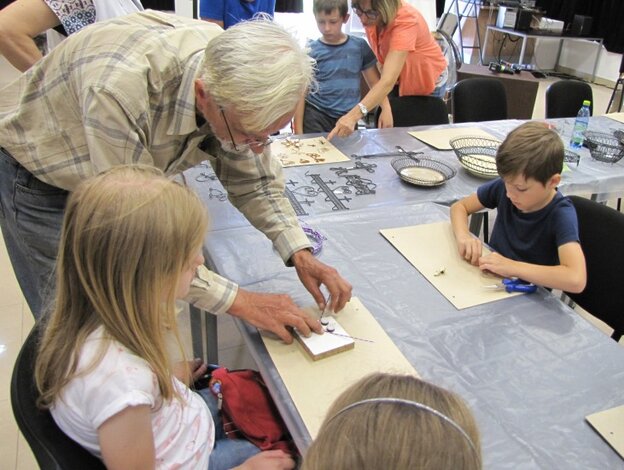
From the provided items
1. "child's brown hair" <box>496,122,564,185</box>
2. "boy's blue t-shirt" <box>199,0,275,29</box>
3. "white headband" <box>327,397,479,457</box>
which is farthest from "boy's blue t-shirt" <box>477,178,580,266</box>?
"boy's blue t-shirt" <box>199,0,275,29</box>

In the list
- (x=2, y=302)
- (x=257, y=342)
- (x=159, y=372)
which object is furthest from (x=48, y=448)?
(x=2, y=302)

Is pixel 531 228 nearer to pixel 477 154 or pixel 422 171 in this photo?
pixel 422 171

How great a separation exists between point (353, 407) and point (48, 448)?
18.9 inches

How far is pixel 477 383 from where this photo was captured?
38.1 inches

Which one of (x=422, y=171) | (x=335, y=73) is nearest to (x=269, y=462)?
(x=422, y=171)

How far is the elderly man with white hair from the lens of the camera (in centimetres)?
96

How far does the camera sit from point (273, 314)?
1.05 m

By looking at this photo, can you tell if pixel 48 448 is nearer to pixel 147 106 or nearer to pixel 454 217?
Result: pixel 147 106

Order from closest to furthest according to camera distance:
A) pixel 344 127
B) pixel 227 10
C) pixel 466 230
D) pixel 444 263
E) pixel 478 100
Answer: pixel 444 263 < pixel 466 230 < pixel 344 127 < pixel 227 10 < pixel 478 100

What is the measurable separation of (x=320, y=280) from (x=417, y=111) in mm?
1778

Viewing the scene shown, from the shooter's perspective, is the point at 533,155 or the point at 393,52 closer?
the point at 533,155

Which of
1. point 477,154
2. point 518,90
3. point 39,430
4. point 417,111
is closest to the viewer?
point 39,430

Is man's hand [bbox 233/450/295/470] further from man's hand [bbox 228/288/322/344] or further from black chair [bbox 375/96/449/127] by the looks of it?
black chair [bbox 375/96/449/127]

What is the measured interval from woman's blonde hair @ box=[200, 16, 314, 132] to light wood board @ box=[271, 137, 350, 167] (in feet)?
3.09
